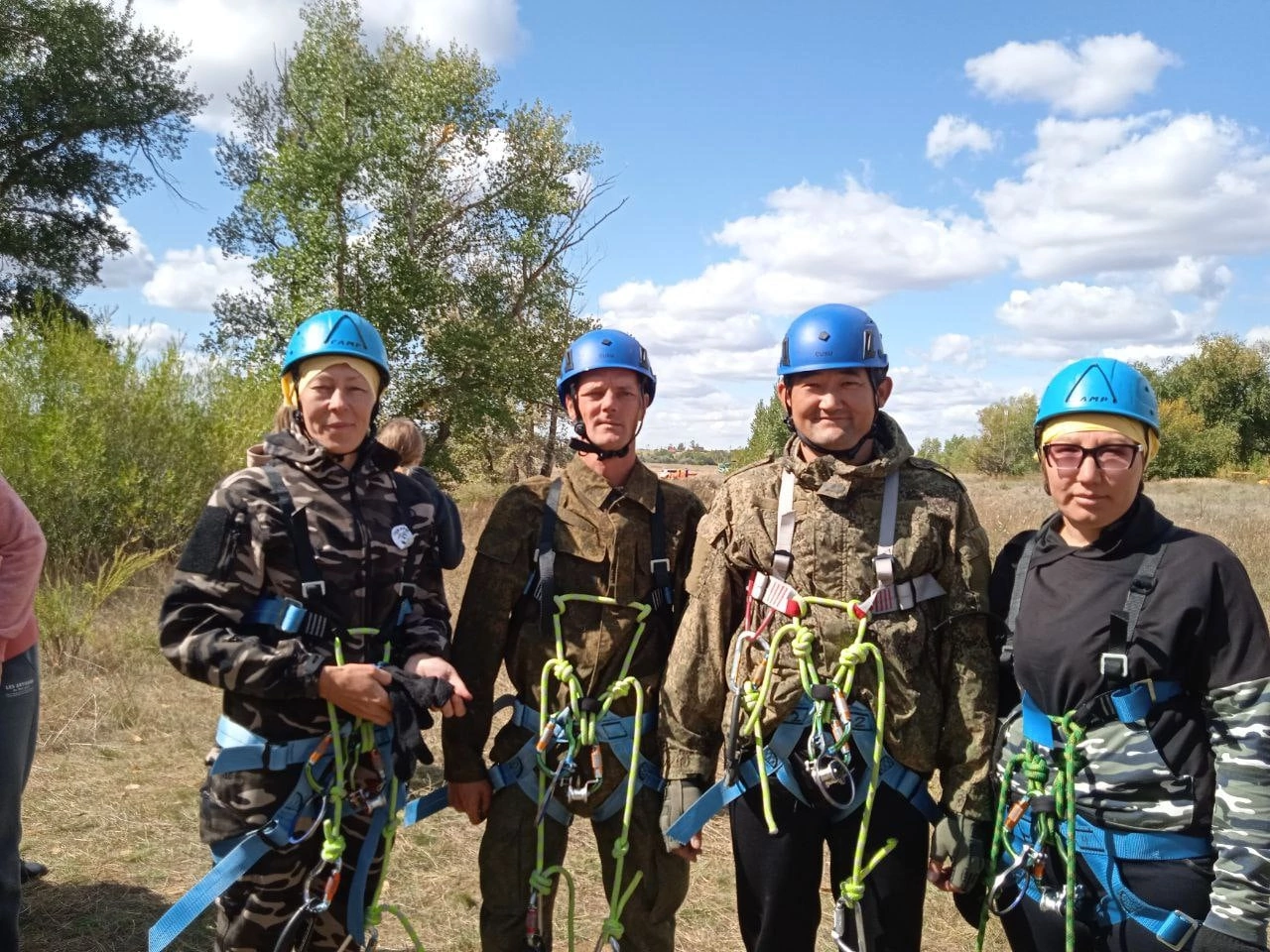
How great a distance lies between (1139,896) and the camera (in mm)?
2447

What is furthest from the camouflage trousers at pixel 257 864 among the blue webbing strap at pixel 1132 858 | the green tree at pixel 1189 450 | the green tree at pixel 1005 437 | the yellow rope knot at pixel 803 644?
the green tree at pixel 1005 437

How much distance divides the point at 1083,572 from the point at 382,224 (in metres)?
19.8

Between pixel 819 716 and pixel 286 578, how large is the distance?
171 centimetres

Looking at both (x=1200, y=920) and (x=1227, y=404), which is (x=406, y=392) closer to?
(x=1200, y=920)

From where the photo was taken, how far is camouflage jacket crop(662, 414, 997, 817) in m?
2.81

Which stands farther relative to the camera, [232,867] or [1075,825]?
[232,867]

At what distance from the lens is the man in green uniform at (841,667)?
2809 millimetres

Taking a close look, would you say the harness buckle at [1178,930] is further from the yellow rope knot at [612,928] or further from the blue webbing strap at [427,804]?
the blue webbing strap at [427,804]

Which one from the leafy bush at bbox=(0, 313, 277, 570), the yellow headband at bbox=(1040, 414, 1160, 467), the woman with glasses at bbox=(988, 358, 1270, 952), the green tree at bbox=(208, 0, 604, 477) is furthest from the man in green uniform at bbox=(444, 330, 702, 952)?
the green tree at bbox=(208, 0, 604, 477)

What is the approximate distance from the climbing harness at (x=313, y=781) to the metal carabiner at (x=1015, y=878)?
1.89 m

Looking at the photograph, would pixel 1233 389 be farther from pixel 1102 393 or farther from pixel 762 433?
pixel 1102 393

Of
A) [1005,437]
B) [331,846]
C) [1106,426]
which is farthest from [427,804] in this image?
[1005,437]

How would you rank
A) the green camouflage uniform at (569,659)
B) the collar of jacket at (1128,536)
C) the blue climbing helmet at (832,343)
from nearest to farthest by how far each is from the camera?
the collar of jacket at (1128,536), the blue climbing helmet at (832,343), the green camouflage uniform at (569,659)

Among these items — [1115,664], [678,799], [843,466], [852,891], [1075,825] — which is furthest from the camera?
[678,799]
